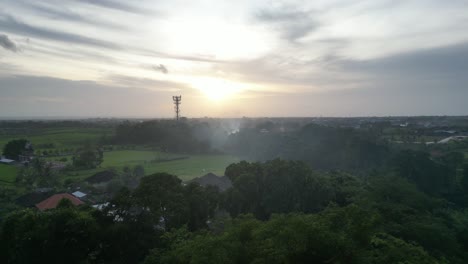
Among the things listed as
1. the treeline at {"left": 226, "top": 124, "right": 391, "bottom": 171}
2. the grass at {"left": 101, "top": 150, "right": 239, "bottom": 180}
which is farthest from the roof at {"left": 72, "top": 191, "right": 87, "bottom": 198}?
the treeline at {"left": 226, "top": 124, "right": 391, "bottom": 171}

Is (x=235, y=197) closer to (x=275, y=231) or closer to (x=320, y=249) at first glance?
(x=275, y=231)

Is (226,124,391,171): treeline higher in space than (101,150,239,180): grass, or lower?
higher

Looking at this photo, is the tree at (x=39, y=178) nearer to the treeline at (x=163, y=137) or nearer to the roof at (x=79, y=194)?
the roof at (x=79, y=194)

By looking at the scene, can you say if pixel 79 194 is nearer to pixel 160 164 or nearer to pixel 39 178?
pixel 39 178

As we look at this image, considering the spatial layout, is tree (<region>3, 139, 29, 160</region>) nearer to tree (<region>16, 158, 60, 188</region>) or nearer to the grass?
the grass

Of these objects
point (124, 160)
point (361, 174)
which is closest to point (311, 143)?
point (361, 174)

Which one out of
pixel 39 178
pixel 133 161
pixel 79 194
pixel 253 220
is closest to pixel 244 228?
pixel 253 220
